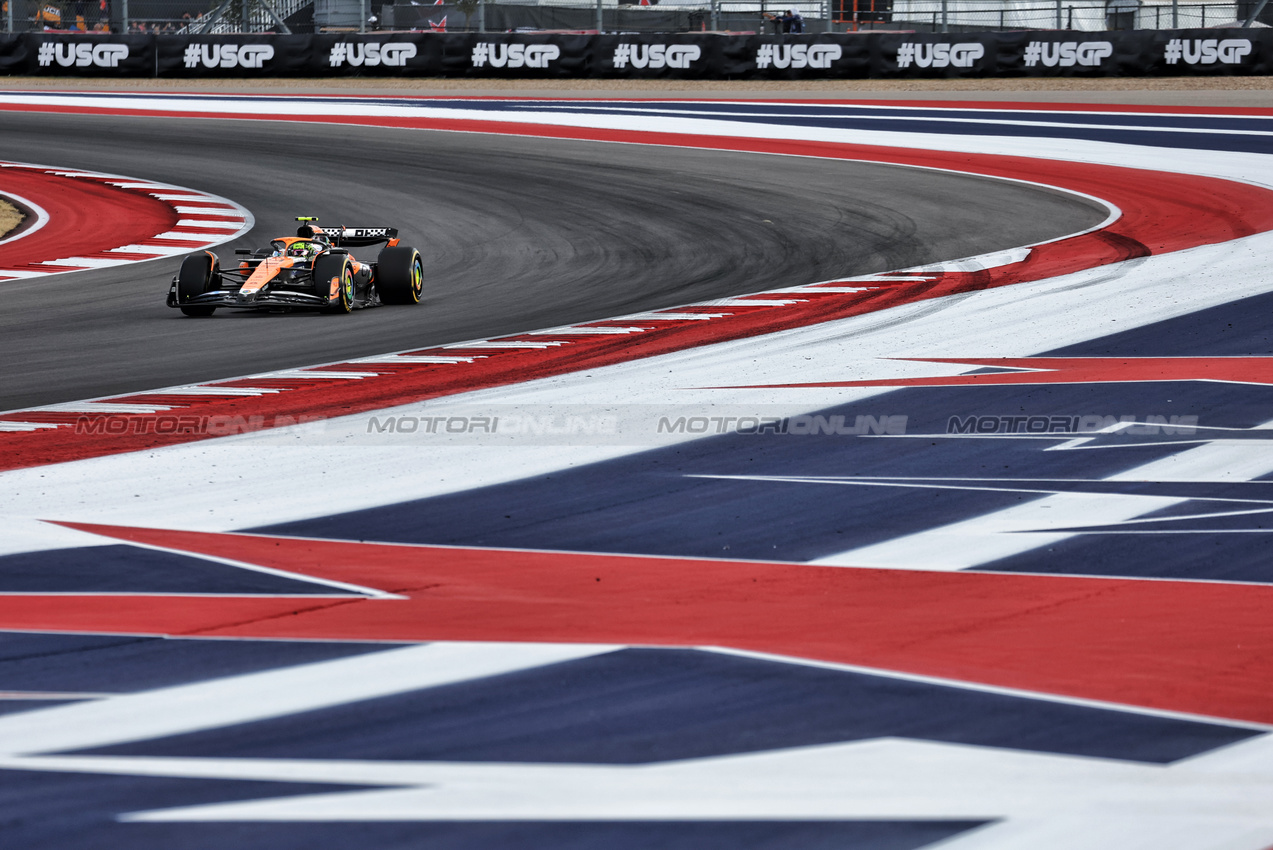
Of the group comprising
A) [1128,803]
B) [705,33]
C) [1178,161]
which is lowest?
[1128,803]

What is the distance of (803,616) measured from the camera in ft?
16.4

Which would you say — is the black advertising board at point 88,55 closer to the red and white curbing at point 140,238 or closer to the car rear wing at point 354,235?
the red and white curbing at point 140,238

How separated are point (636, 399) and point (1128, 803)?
5387mm

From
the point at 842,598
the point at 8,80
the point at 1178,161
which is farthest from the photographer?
the point at 8,80

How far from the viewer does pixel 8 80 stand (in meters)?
35.5

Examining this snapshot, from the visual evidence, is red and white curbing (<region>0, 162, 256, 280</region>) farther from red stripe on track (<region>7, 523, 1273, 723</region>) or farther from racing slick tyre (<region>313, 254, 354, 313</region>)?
red stripe on track (<region>7, 523, 1273, 723</region>)

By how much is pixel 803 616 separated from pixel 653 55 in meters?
29.2

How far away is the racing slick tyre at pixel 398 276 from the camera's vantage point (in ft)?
41.2

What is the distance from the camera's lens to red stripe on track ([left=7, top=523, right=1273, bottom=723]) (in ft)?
14.6

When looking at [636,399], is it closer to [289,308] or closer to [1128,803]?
[289,308]

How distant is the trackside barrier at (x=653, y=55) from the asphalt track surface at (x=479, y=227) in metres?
7.25

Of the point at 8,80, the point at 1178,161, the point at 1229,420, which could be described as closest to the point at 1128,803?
the point at 1229,420

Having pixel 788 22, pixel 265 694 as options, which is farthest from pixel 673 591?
pixel 788 22
